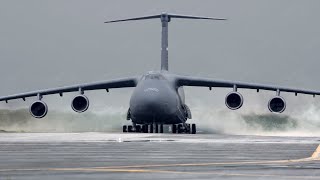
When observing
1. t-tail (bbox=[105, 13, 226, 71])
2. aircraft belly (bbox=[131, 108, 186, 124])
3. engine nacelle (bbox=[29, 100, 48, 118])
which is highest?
t-tail (bbox=[105, 13, 226, 71])

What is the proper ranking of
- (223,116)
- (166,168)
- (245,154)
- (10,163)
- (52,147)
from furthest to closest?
(223,116), (52,147), (245,154), (10,163), (166,168)

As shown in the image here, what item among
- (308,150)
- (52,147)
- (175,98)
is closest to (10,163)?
(52,147)

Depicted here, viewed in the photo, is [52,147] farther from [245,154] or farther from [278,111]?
[278,111]

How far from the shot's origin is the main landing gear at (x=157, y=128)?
45156 mm

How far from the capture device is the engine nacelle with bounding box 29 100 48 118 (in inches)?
1741

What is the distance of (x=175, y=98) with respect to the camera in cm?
4338

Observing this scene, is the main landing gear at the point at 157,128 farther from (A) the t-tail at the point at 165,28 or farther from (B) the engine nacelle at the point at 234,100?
(A) the t-tail at the point at 165,28

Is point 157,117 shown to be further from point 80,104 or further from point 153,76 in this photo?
point 80,104

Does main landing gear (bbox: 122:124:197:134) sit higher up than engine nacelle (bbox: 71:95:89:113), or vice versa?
engine nacelle (bbox: 71:95:89:113)

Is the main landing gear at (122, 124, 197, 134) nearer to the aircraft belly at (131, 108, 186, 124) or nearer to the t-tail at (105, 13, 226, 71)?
the aircraft belly at (131, 108, 186, 124)

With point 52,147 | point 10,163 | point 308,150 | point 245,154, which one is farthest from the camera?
point 52,147

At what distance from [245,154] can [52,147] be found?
16.6 feet

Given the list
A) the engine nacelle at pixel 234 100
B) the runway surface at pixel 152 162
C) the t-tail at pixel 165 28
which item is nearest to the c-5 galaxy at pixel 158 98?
the engine nacelle at pixel 234 100

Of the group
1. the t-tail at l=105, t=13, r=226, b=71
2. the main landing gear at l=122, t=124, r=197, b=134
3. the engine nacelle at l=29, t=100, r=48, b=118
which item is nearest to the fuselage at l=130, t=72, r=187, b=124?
the main landing gear at l=122, t=124, r=197, b=134
